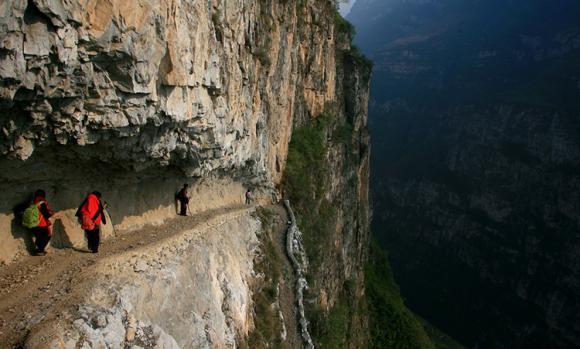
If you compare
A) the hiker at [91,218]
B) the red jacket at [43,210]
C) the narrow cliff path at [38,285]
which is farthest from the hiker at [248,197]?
the red jacket at [43,210]

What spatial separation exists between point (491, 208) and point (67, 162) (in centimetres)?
8988

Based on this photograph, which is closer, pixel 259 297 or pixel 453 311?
pixel 259 297

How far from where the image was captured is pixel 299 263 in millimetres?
21406

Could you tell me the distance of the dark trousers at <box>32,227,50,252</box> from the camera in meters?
9.26

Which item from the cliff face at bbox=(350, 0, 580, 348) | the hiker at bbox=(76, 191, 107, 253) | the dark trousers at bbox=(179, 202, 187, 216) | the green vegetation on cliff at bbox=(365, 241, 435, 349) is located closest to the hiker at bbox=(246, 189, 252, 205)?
the dark trousers at bbox=(179, 202, 187, 216)

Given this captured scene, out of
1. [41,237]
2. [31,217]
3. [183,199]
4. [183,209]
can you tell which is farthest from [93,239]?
[183,209]

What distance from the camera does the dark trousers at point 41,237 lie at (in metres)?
9.26

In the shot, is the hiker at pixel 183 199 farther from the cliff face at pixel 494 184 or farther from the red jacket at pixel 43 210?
the cliff face at pixel 494 184

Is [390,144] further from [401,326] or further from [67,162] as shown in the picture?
[67,162]

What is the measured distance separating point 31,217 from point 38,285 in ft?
4.96

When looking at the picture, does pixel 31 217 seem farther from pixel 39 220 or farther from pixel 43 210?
pixel 43 210

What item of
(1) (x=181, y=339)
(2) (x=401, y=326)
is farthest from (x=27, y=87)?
(2) (x=401, y=326)

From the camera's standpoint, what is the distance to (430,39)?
15462 cm

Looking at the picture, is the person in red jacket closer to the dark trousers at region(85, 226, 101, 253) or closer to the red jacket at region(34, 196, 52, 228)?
the red jacket at region(34, 196, 52, 228)
